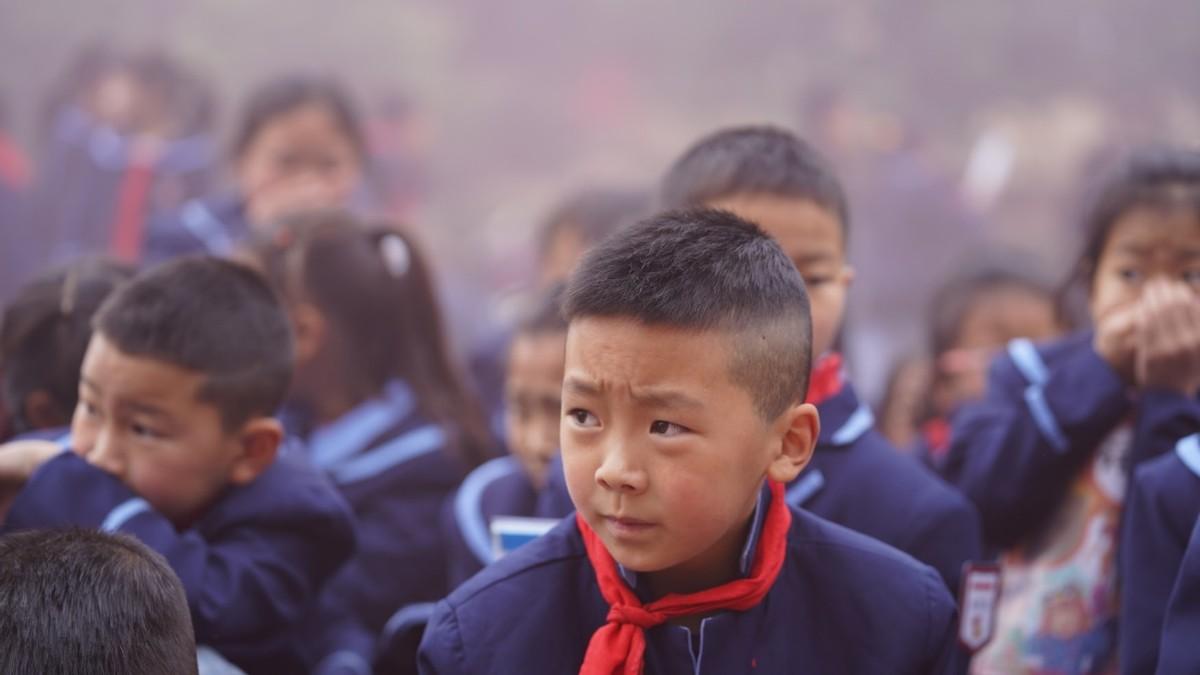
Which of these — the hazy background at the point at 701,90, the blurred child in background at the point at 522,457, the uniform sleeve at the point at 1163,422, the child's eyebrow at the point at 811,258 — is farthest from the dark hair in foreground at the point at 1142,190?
the hazy background at the point at 701,90

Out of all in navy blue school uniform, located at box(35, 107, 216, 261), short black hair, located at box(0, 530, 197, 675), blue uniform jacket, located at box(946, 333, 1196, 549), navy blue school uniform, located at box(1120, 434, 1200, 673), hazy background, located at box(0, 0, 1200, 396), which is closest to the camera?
short black hair, located at box(0, 530, 197, 675)

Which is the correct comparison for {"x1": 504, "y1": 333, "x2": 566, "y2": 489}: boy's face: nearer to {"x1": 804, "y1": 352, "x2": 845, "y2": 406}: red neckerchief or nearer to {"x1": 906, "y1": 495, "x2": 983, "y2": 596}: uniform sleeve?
{"x1": 804, "y1": 352, "x2": 845, "y2": 406}: red neckerchief

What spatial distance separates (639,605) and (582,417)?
26 centimetres

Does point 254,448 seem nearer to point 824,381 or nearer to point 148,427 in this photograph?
point 148,427

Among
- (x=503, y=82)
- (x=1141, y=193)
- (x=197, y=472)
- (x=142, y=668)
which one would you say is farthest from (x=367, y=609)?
(x=503, y=82)

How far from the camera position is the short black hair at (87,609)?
152 cm

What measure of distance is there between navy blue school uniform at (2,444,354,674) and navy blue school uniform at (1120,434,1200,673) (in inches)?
54.5

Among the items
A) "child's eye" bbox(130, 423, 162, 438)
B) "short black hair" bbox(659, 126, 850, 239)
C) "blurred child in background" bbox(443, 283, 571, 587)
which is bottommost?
"blurred child in background" bbox(443, 283, 571, 587)

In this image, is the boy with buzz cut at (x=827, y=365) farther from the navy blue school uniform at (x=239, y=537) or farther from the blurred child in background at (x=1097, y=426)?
the navy blue school uniform at (x=239, y=537)

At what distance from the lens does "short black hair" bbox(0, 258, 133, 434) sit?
8.48 feet

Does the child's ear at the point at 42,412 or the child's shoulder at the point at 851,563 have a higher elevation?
the child's shoulder at the point at 851,563

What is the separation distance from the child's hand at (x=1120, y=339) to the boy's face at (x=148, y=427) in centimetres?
168

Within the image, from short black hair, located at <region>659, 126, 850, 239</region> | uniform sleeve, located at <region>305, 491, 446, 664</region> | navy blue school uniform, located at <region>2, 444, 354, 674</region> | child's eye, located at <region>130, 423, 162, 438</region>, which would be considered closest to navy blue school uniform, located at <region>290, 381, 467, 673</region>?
uniform sleeve, located at <region>305, 491, 446, 664</region>

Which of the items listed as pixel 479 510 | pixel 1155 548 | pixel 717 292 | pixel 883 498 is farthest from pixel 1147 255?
pixel 479 510
